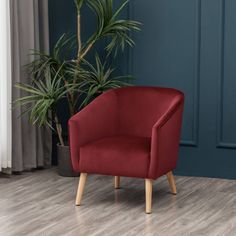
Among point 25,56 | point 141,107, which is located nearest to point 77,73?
point 25,56

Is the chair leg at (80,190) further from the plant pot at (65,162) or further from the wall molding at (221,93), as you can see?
the wall molding at (221,93)

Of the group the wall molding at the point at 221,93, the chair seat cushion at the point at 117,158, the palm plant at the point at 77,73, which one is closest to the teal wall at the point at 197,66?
the wall molding at the point at 221,93

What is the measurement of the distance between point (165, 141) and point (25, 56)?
1.51m

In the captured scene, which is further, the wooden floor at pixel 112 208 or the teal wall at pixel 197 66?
the teal wall at pixel 197 66

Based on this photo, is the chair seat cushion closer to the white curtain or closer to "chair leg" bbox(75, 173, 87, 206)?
"chair leg" bbox(75, 173, 87, 206)

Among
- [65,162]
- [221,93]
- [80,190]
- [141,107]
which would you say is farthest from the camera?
[65,162]

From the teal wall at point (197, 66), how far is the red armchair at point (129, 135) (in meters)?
0.57

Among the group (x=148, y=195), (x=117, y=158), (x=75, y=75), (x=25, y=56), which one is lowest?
(x=148, y=195)

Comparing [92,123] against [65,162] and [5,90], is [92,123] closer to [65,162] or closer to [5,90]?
[65,162]

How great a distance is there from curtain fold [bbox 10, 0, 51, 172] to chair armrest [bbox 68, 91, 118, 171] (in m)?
0.88

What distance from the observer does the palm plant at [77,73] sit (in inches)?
186

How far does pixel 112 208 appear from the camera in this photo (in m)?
4.09

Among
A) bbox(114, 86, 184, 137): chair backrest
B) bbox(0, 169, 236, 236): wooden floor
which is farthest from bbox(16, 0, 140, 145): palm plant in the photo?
bbox(0, 169, 236, 236): wooden floor

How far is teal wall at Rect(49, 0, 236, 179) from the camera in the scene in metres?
4.74
